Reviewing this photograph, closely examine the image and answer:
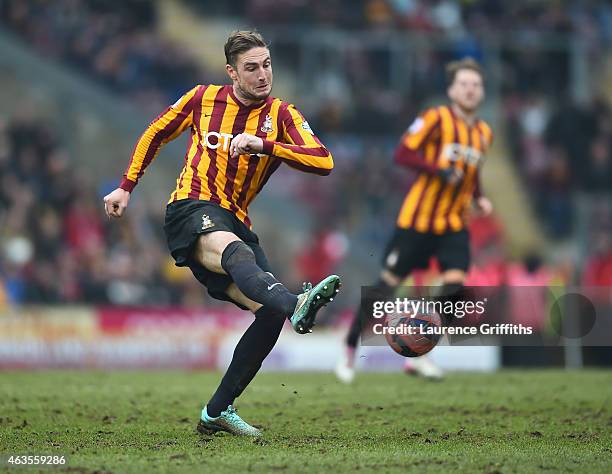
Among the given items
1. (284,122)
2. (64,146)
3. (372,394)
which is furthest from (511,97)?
(284,122)

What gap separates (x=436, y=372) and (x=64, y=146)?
9.18 metres

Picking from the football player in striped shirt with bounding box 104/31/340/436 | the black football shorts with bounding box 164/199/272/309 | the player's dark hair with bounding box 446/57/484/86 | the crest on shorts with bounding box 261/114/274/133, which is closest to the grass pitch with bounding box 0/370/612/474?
the football player in striped shirt with bounding box 104/31/340/436

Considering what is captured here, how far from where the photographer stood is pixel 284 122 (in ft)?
26.1

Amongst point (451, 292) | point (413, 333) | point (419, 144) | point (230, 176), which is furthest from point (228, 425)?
point (419, 144)

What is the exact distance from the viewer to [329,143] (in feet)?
63.9

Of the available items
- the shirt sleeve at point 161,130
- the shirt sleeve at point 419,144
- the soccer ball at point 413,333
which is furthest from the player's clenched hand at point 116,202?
the shirt sleeve at point 419,144

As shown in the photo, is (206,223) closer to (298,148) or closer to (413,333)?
(298,148)

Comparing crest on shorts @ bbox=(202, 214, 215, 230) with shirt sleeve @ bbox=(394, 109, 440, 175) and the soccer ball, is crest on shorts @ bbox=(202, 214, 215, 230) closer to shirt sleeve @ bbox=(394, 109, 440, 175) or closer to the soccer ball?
the soccer ball

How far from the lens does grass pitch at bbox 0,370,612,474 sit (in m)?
6.47

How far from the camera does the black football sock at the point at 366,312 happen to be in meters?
12.0

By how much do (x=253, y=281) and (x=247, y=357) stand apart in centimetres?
72

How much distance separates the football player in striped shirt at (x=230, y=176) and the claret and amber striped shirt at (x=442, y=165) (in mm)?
4015

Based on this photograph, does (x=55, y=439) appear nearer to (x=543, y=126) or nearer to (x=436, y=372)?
(x=436, y=372)

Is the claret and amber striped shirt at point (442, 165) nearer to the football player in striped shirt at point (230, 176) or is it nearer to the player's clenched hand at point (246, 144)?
the football player in striped shirt at point (230, 176)
